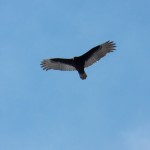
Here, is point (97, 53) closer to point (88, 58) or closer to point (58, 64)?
point (88, 58)

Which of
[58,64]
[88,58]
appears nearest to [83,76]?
[88,58]

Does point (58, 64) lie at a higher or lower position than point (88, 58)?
higher

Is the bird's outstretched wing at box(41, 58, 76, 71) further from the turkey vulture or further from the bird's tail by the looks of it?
the bird's tail

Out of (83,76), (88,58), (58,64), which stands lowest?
(83,76)

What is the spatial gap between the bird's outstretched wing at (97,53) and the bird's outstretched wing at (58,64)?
2.88 ft

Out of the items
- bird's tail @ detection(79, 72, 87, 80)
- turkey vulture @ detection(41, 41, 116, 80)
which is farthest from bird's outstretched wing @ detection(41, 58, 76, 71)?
bird's tail @ detection(79, 72, 87, 80)

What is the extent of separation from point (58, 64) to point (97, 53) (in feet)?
7.66

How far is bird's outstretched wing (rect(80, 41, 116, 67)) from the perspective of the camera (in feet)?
133

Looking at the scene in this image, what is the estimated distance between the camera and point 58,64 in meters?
41.4

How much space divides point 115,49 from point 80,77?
241cm

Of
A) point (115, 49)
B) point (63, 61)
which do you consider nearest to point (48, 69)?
point (63, 61)

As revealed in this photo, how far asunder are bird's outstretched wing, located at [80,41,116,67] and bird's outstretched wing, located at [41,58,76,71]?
88cm

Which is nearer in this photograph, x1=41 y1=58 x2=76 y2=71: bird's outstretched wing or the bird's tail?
the bird's tail

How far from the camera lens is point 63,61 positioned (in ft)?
135
